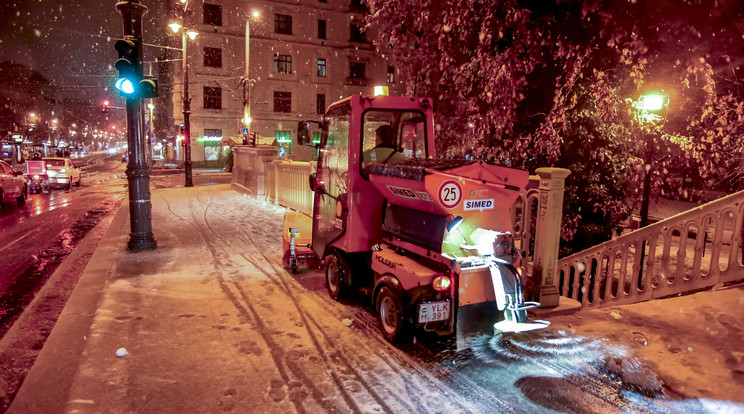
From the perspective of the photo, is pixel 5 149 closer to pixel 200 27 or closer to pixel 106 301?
pixel 200 27

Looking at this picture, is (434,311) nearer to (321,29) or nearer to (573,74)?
(573,74)

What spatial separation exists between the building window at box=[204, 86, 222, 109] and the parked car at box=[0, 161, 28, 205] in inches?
1124

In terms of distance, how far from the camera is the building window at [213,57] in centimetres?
4272

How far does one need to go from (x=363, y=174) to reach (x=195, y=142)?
4361 cm

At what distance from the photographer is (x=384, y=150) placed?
5.85 meters

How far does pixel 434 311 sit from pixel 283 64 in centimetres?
4580

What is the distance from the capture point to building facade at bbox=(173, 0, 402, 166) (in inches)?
1681

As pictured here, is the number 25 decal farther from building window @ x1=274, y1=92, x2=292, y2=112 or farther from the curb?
building window @ x1=274, y1=92, x2=292, y2=112

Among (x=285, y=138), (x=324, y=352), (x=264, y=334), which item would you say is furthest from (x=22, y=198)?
(x=285, y=138)

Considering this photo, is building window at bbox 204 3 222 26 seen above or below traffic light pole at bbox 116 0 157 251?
above

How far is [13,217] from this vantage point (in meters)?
13.6

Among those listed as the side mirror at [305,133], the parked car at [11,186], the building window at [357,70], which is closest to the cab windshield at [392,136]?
the side mirror at [305,133]

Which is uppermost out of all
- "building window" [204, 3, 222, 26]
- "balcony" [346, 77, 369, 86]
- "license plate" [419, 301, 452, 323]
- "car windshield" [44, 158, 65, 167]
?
"building window" [204, 3, 222, 26]

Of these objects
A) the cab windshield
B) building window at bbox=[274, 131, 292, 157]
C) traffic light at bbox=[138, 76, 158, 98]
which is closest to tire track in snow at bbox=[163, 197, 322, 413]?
the cab windshield
